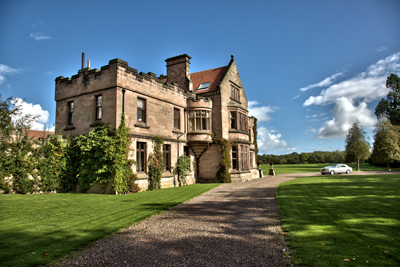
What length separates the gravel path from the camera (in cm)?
494

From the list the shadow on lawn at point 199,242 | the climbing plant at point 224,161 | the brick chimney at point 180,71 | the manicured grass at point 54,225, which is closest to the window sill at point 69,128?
the manicured grass at point 54,225

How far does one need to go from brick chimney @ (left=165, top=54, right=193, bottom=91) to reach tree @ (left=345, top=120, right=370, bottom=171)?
129 ft

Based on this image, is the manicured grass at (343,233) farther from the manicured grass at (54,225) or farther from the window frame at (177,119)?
the window frame at (177,119)

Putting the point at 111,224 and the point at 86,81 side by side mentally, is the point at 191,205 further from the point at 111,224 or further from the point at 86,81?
the point at 86,81

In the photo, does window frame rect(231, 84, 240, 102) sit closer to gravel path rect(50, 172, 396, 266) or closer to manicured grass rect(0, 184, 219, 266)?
manicured grass rect(0, 184, 219, 266)

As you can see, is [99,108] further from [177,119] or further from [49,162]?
[177,119]

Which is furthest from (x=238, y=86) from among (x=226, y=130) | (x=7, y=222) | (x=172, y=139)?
(x=7, y=222)

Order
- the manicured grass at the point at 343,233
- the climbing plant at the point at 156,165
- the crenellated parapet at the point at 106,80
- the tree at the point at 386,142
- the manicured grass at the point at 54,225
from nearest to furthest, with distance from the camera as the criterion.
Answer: the manicured grass at the point at 343,233, the manicured grass at the point at 54,225, the crenellated parapet at the point at 106,80, the climbing plant at the point at 156,165, the tree at the point at 386,142

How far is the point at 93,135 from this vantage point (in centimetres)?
1573

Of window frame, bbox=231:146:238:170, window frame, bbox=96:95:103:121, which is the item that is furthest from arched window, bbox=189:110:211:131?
window frame, bbox=96:95:103:121

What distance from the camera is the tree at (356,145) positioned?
154ft

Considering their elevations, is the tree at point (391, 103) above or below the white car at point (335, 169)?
above

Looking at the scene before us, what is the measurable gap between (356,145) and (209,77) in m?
36.7

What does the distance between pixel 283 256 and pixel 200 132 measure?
714 inches
